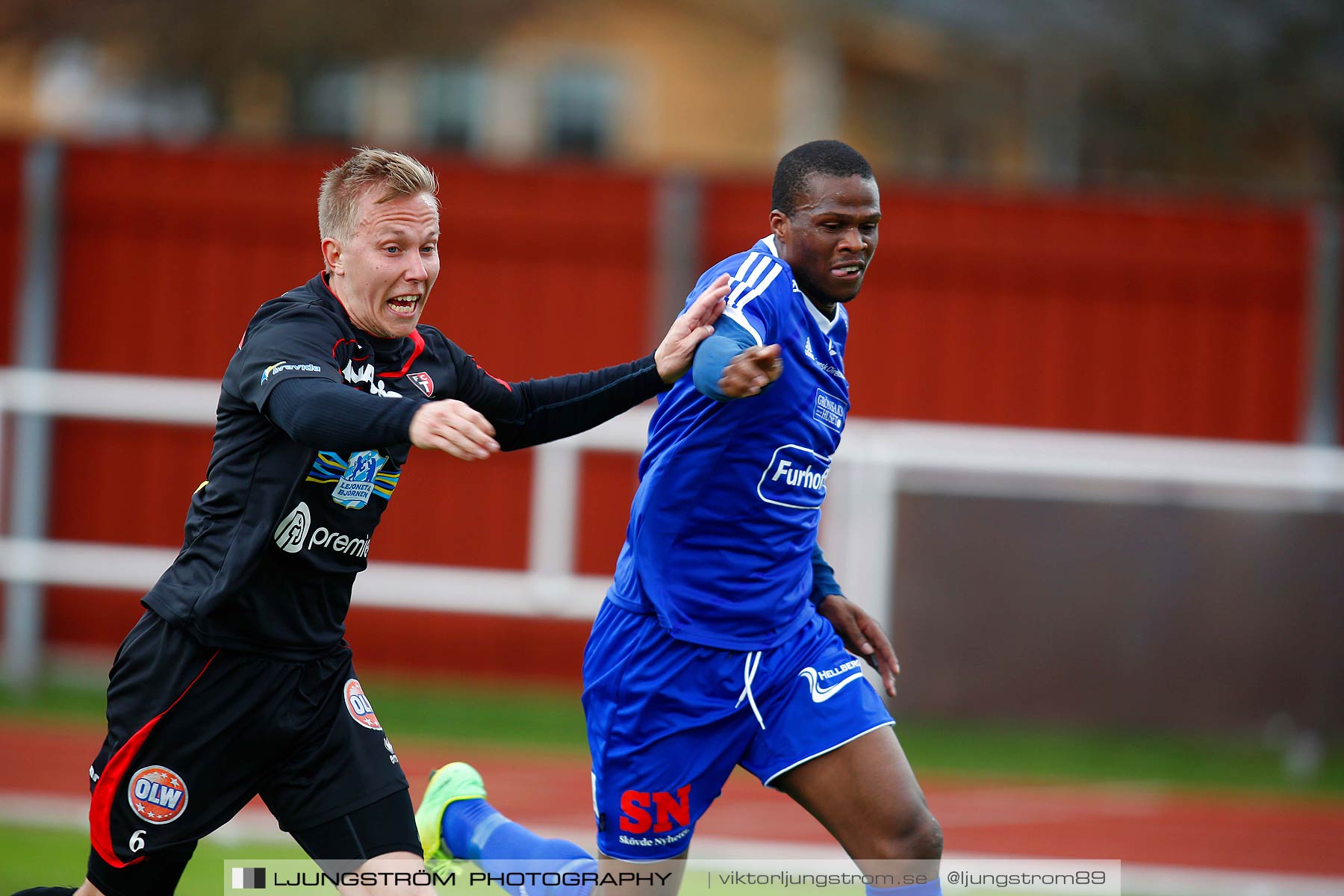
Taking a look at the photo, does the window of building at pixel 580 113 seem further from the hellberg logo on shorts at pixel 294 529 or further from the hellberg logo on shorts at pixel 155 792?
the hellberg logo on shorts at pixel 155 792

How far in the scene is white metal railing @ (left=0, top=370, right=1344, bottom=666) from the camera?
8.89 m

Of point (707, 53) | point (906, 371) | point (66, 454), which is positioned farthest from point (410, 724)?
point (707, 53)

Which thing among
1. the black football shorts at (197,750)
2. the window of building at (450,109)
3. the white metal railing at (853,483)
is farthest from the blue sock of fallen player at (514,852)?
the window of building at (450,109)

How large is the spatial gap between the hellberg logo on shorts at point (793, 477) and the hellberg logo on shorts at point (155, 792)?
165cm

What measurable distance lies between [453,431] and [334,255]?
96cm

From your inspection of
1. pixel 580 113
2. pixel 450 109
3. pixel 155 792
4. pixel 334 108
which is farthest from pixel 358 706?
pixel 334 108

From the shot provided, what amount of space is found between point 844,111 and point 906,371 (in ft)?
45.2

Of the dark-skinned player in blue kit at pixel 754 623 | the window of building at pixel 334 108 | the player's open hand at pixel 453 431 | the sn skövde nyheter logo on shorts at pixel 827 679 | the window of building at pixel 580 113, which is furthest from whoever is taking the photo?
the window of building at pixel 580 113

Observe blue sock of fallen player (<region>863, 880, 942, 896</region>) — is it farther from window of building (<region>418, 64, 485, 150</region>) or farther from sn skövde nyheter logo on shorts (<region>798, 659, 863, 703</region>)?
window of building (<region>418, 64, 485, 150</region>)

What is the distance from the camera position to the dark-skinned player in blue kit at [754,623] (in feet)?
12.9

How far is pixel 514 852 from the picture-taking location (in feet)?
15.2

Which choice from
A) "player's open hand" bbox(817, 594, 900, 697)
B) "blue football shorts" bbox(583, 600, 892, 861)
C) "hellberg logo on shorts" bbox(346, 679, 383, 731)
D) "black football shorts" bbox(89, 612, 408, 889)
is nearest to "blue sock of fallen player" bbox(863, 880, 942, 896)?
"blue football shorts" bbox(583, 600, 892, 861)

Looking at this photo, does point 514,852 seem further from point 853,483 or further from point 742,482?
point 853,483

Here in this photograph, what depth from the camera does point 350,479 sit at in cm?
374
